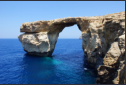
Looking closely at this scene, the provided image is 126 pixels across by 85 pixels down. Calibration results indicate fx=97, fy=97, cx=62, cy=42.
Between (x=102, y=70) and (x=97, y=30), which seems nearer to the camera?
(x=102, y=70)

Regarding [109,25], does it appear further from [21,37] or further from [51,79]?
[21,37]

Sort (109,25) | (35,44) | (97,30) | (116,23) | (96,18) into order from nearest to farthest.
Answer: (116,23)
(109,25)
(97,30)
(96,18)
(35,44)

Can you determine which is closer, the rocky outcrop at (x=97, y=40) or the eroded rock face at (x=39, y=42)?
the rocky outcrop at (x=97, y=40)

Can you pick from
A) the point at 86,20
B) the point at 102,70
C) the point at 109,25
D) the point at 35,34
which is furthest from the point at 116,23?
the point at 35,34

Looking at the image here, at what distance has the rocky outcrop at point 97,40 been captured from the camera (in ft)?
39.4

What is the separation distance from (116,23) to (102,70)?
717 cm

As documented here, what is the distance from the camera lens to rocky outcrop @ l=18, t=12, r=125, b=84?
12.0 meters

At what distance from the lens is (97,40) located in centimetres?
1817

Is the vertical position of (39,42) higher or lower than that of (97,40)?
lower

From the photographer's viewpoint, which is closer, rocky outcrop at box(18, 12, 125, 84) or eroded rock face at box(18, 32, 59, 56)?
rocky outcrop at box(18, 12, 125, 84)

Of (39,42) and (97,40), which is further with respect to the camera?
(39,42)

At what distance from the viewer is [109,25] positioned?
1633cm

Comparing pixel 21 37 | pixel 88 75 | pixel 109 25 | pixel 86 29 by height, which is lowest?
pixel 88 75

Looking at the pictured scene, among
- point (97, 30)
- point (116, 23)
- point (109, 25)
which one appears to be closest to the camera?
point (116, 23)
